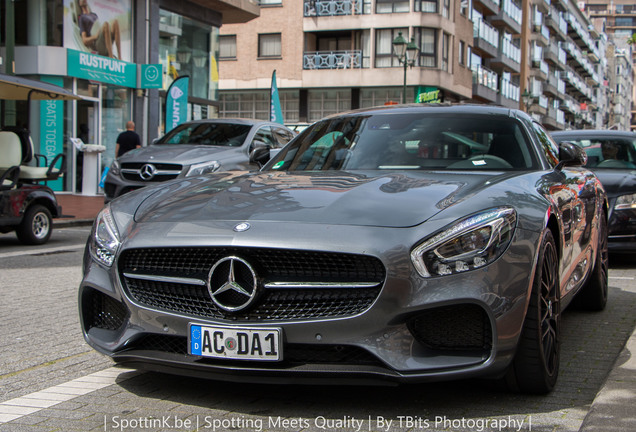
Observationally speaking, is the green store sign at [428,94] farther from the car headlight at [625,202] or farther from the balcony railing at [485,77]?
the car headlight at [625,202]

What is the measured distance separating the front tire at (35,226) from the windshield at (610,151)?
23.7 ft

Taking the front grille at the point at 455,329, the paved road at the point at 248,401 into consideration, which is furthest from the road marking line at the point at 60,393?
the front grille at the point at 455,329

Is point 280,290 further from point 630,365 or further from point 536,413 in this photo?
point 630,365

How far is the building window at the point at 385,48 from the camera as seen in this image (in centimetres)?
4450

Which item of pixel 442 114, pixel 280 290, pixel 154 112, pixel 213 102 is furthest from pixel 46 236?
pixel 213 102

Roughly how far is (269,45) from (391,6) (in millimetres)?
7491

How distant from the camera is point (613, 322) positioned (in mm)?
6023

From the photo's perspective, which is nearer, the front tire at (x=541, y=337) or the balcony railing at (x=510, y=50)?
the front tire at (x=541, y=337)

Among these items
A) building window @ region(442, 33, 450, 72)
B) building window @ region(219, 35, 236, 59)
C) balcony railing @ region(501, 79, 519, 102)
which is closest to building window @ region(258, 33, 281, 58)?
building window @ region(219, 35, 236, 59)

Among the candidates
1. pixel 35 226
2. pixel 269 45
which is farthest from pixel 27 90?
pixel 269 45

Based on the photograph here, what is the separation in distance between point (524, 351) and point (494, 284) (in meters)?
0.43

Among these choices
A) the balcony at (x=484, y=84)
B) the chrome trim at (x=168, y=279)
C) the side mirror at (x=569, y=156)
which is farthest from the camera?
the balcony at (x=484, y=84)

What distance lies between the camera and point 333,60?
151ft

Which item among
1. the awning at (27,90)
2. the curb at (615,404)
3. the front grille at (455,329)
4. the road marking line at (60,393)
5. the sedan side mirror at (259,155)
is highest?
the awning at (27,90)
